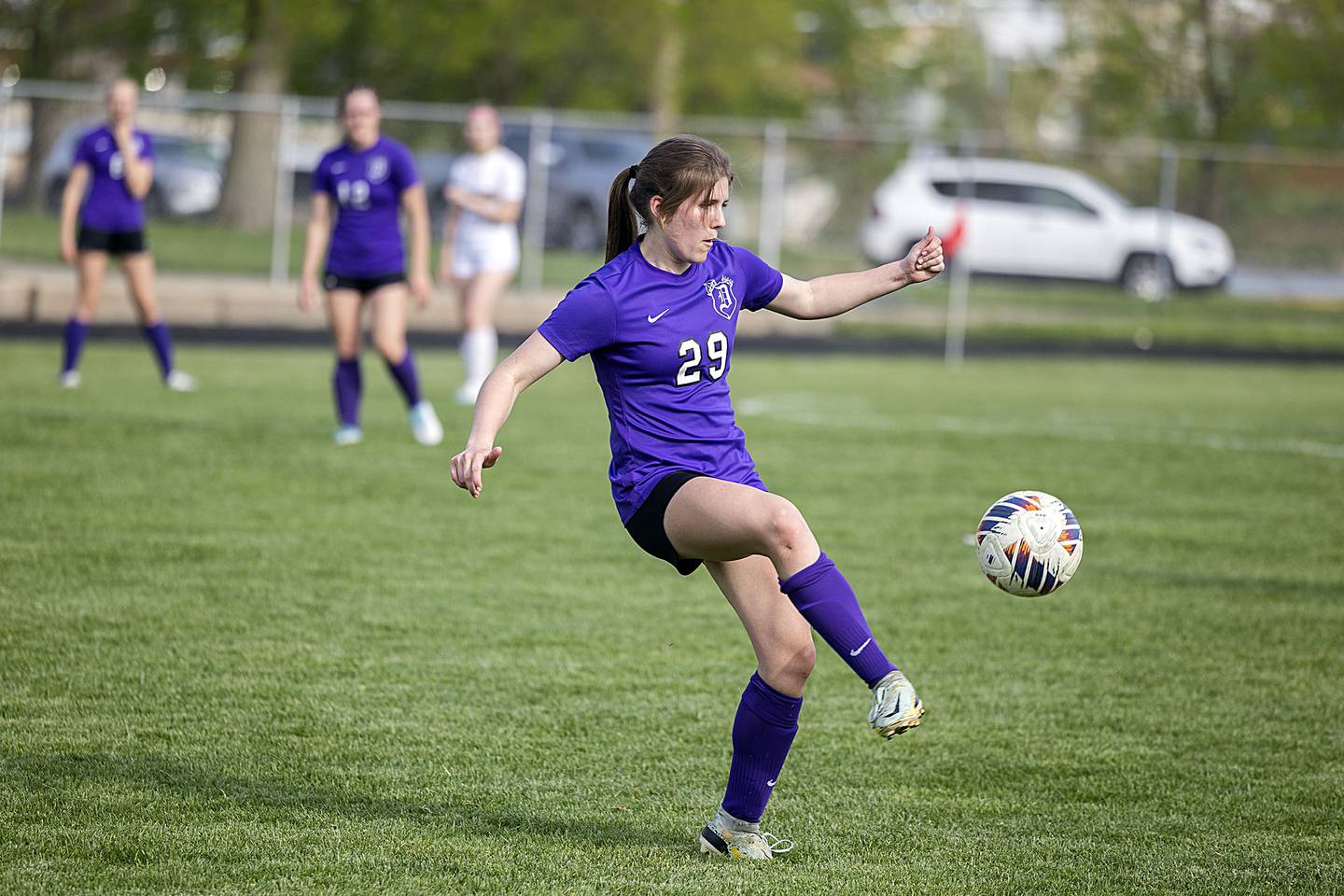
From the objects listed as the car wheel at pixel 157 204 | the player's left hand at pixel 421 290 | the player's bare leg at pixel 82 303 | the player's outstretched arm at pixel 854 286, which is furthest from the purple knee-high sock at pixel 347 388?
the car wheel at pixel 157 204

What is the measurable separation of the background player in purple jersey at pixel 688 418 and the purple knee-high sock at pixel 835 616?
0.01 metres

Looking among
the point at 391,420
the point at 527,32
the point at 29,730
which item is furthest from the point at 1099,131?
the point at 29,730

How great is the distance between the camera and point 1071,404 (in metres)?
15.3

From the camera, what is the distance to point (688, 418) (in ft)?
13.6

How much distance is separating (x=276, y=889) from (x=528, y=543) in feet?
14.3

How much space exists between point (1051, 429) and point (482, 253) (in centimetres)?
492

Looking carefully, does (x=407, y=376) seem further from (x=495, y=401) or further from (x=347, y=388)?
(x=495, y=401)

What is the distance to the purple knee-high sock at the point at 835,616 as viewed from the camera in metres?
3.79

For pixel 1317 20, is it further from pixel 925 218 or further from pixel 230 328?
pixel 230 328

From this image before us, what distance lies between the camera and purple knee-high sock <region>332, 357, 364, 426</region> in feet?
34.3

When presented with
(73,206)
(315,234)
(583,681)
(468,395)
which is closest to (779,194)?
(468,395)

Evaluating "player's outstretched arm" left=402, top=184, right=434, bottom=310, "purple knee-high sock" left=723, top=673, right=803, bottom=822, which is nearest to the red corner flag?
"player's outstretched arm" left=402, top=184, right=434, bottom=310

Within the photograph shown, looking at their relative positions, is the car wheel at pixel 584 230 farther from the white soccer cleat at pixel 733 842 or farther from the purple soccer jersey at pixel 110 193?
the white soccer cleat at pixel 733 842

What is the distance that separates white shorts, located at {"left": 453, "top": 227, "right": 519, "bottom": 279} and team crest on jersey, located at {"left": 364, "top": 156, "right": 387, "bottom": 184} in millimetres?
2576
